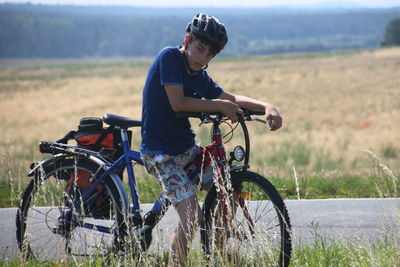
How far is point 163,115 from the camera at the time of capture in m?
4.37

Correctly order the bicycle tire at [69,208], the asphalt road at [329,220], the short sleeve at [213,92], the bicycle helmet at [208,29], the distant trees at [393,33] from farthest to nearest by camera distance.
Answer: the distant trees at [393,33] < the asphalt road at [329,220] < the bicycle tire at [69,208] < the short sleeve at [213,92] < the bicycle helmet at [208,29]

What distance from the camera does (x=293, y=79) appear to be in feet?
206

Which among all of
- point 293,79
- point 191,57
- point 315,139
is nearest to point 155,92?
point 191,57

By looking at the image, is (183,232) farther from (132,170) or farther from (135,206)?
(132,170)

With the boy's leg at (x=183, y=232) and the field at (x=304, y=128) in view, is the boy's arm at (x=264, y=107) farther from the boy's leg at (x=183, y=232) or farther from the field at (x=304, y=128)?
the boy's leg at (x=183, y=232)

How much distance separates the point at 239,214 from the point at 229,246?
0.22 metres

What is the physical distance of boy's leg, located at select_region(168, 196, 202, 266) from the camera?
4332 mm

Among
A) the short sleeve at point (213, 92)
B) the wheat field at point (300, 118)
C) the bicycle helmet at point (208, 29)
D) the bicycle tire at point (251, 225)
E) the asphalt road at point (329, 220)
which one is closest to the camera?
the bicycle helmet at point (208, 29)

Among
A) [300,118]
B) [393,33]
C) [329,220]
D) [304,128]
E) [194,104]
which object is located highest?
[393,33]

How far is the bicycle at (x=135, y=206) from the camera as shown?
4328mm

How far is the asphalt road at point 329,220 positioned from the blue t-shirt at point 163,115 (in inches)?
59.4

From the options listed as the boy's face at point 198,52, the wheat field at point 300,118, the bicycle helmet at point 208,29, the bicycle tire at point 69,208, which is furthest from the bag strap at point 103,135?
the wheat field at point 300,118

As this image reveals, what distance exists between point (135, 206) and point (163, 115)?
82 centimetres

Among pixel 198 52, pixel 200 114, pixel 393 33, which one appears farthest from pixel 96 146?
pixel 393 33
